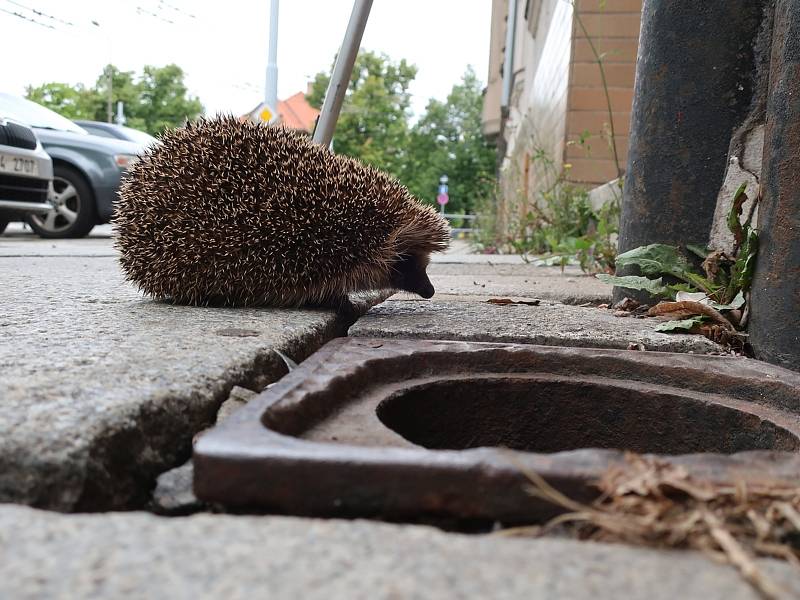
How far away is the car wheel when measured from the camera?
380 inches

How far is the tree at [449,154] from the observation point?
48.8 metres

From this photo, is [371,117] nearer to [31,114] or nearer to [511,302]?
[31,114]

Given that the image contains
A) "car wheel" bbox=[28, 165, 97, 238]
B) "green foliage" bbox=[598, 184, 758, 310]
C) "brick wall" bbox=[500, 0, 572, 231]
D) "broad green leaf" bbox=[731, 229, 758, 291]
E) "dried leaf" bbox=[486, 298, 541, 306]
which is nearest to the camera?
"broad green leaf" bbox=[731, 229, 758, 291]

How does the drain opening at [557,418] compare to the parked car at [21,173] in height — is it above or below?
below

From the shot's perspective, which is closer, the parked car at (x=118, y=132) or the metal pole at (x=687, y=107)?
the metal pole at (x=687, y=107)

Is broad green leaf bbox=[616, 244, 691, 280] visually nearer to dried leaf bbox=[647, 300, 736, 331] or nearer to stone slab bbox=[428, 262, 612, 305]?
dried leaf bbox=[647, 300, 736, 331]

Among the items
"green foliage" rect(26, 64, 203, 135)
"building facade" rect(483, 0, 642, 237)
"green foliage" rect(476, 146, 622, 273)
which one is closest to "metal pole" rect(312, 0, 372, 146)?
"green foliage" rect(476, 146, 622, 273)

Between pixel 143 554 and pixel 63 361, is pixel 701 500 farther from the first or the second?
pixel 63 361

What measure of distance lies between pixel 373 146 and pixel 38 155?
30390mm

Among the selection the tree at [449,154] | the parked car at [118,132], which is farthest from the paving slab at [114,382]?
the tree at [449,154]

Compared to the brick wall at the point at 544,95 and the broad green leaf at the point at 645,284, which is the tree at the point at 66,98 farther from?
the broad green leaf at the point at 645,284

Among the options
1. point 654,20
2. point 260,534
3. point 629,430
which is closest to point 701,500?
point 260,534

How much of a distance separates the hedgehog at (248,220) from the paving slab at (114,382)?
140 millimetres

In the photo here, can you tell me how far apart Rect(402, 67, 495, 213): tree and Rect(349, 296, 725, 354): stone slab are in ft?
141
